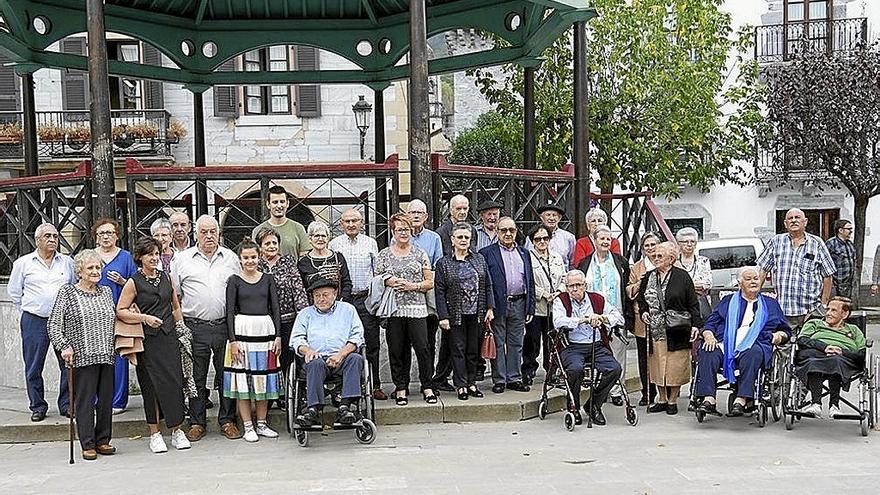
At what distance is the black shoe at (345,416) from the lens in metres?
7.71

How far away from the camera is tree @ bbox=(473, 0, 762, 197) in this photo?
17.8m

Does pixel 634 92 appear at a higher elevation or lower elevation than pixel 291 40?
lower

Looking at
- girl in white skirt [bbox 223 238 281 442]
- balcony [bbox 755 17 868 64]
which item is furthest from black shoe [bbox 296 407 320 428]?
balcony [bbox 755 17 868 64]

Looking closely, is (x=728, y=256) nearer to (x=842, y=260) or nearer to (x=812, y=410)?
(x=842, y=260)

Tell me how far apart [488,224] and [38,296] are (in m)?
3.95

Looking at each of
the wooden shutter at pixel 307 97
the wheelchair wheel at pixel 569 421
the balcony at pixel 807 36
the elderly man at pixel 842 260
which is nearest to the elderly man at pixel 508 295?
the wheelchair wheel at pixel 569 421

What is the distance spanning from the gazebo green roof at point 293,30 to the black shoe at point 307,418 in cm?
593

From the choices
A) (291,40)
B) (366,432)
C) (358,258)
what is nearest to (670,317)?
(358,258)

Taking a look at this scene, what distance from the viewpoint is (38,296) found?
855 cm

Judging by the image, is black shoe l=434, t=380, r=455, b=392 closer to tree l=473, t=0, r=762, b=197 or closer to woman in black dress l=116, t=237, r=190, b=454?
woman in black dress l=116, t=237, r=190, b=454

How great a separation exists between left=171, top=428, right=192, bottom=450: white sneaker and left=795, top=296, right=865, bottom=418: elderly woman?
491cm

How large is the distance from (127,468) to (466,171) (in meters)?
4.16

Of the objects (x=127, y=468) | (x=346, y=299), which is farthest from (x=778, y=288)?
(x=127, y=468)

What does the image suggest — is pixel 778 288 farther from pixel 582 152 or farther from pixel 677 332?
pixel 582 152
